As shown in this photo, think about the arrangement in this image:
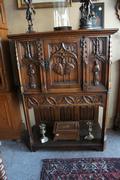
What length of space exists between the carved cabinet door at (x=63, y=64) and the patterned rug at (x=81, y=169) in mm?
816

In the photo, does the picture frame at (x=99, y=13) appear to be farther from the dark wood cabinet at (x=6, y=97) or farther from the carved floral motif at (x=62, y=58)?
the dark wood cabinet at (x=6, y=97)

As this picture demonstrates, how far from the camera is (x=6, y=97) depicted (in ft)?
6.66

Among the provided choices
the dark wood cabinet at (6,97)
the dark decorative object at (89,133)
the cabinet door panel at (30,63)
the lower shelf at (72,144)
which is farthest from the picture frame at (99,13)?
the lower shelf at (72,144)

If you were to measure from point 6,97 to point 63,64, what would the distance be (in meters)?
0.80

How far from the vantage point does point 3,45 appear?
1.90 metres

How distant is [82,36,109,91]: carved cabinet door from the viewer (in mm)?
1606

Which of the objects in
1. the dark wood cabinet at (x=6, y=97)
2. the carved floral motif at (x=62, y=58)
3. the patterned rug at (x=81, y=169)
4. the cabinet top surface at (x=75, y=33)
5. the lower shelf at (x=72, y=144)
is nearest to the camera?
the cabinet top surface at (x=75, y=33)

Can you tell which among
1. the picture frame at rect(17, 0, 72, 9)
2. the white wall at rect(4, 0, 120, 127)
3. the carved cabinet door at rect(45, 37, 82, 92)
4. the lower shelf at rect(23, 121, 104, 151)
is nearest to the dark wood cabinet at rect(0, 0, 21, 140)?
the white wall at rect(4, 0, 120, 127)

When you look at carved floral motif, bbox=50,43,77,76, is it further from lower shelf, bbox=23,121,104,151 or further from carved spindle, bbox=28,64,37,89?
lower shelf, bbox=23,121,104,151

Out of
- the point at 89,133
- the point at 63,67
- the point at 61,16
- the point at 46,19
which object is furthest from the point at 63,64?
the point at 89,133

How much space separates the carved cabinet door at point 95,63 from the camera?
63.2 inches

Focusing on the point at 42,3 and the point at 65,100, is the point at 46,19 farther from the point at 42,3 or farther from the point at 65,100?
the point at 65,100

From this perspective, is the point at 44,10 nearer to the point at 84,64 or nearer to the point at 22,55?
the point at 22,55

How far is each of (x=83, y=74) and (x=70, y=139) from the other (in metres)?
0.85
